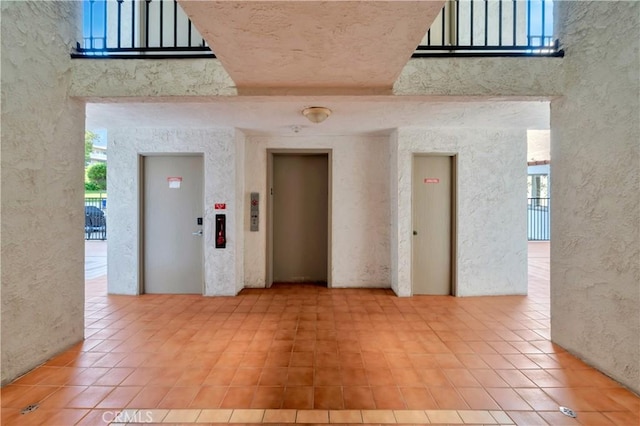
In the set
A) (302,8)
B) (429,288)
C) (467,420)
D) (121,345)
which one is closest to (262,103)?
(302,8)

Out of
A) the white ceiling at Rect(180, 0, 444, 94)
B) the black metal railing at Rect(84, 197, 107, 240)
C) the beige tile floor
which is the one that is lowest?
the beige tile floor

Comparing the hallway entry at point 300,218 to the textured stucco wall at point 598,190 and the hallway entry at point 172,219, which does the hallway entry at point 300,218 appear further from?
the textured stucco wall at point 598,190

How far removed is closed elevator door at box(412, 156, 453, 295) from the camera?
4.47 metres

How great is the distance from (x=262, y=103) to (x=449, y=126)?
2.64 metres

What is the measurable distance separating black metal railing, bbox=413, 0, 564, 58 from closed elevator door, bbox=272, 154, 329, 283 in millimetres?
2390

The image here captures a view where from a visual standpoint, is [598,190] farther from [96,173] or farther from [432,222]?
[96,173]

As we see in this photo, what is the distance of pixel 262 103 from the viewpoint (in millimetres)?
3186

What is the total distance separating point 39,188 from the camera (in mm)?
2430

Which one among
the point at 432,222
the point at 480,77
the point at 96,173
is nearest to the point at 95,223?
the point at 96,173

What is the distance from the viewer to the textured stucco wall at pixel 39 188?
7.23 feet

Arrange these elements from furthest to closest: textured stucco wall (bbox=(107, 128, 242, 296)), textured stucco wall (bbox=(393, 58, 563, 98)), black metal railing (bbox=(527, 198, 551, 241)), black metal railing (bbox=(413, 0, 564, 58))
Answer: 1. black metal railing (bbox=(527, 198, 551, 241))
2. textured stucco wall (bbox=(107, 128, 242, 296))
3. black metal railing (bbox=(413, 0, 564, 58))
4. textured stucco wall (bbox=(393, 58, 563, 98))

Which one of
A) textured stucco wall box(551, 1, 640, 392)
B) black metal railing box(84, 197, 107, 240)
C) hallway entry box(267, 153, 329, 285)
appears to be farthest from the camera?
black metal railing box(84, 197, 107, 240)

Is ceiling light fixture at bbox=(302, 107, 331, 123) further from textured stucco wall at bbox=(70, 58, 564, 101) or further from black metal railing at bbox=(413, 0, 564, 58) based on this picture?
black metal railing at bbox=(413, 0, 564, 58)

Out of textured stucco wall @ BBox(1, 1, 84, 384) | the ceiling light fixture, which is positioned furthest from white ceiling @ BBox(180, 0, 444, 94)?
textured stucco wall @ BBox(1, 1, 84, 384)
